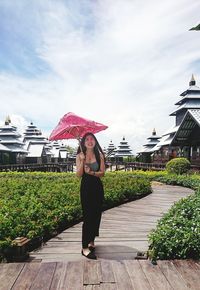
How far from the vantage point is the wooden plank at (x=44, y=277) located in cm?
381

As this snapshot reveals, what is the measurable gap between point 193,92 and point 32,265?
36.6 metres

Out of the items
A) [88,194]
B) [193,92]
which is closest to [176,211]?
[88,194]

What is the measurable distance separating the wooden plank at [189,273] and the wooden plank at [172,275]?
50 mm

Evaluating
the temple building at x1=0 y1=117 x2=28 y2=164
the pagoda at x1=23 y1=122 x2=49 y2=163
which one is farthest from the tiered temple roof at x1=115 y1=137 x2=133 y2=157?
the temple building at x1=0 y1=117 x2=28 y2=164

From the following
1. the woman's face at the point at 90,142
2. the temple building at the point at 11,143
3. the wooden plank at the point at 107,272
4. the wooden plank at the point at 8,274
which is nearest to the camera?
the wooden plank at the point at 8,274

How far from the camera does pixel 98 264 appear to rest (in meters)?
4.56

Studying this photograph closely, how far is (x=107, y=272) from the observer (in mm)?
4258

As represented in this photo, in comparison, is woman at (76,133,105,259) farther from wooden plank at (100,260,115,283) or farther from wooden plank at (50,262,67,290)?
wooden plank at (50,262,67,290)

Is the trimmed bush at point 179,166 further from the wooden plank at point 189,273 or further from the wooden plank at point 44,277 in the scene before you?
the wooden plank at point 44,277

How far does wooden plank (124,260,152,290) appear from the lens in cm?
379

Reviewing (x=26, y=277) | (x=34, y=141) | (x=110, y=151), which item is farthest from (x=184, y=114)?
(x=26, y=277)

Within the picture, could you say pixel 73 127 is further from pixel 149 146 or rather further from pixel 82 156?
pixel 149 146

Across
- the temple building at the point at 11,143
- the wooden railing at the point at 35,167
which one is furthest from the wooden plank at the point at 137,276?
the temple building at the point at 11,143

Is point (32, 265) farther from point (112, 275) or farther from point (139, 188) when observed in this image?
point (139, 188)
